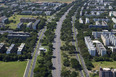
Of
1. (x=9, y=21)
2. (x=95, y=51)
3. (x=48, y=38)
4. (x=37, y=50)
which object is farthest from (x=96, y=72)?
(x=9, y=21)

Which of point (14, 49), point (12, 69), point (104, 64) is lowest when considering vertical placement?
point (104, 64)

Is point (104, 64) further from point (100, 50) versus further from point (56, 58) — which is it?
point (56, 58)

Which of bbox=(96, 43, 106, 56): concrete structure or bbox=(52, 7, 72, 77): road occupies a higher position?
bbox=(96, 43, 106, 56): concrete structure

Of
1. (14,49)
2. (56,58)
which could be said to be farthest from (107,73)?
(14,49)

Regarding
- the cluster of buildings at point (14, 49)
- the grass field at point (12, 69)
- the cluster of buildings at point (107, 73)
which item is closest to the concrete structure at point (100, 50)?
the cluster of buildings at point (107, 73)

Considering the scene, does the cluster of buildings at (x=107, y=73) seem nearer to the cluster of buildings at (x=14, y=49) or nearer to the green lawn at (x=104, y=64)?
the green lawn at (x=104, y=64)

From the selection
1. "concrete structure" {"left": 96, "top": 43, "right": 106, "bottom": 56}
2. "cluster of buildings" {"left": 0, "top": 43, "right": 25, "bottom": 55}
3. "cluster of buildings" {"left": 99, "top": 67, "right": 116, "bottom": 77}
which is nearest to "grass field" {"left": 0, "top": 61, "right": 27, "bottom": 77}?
"cluster of buildings" {"left": 0, "top": 43, "right": 25, "bottom": 55}

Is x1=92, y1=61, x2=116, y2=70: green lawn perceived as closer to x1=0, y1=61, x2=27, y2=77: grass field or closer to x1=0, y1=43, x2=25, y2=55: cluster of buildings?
x1=0, y1=61, x2=27, y2=77: grass field

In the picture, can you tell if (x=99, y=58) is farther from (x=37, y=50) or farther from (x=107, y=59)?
(x=37, y=50)
